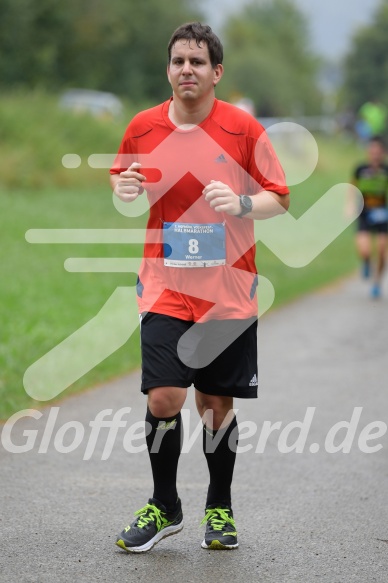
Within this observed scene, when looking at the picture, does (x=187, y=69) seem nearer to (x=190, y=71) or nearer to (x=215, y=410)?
(x=190, y=71)

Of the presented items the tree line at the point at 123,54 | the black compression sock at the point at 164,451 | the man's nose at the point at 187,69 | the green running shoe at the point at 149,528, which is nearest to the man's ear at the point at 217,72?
the man's nose at the point at 187,69

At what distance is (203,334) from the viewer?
16.7 feet

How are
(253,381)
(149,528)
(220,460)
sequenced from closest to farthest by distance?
(149,528)
(253,381)
(220,460)

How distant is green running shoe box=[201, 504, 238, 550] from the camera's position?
5078 millimetres

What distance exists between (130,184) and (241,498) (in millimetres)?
1855

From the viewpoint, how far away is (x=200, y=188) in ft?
16.4

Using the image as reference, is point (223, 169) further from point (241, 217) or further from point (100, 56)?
point (100, 56)

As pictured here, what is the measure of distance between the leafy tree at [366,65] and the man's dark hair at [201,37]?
3147 inches

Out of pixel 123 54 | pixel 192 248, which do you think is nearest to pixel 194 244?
pixel 192 248

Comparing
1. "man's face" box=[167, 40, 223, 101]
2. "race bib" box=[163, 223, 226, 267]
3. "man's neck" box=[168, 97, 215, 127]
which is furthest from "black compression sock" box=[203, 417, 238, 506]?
"man's face" box=[167, 40, 223, 101]

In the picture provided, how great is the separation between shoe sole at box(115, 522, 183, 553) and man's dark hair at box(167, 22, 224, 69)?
1.93 m

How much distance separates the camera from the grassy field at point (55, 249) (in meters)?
10.5

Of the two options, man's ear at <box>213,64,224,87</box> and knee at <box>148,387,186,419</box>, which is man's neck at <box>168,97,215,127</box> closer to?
man's ear at <box>213,64,224,87</box>

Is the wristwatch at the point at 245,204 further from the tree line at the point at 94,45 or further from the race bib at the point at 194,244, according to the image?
the tree line at the point at 94,45
